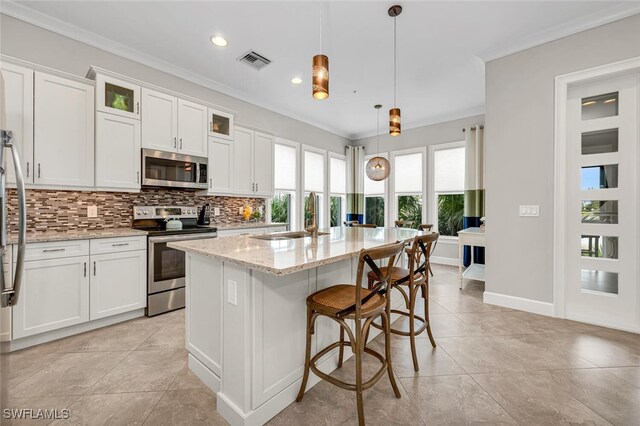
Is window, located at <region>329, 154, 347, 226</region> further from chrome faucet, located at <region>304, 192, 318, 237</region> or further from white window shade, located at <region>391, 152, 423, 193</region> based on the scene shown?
chrome faucet, located at <region>304, 192, 318, 237</region>

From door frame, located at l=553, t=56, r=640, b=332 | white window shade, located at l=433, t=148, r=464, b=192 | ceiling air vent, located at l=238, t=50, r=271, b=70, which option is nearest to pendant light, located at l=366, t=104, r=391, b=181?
door frame, located at l=553, t=56, r=640, b=332

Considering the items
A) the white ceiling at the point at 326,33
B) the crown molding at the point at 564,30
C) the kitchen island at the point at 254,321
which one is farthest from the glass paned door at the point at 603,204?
the kitchen island at the point at 254,321

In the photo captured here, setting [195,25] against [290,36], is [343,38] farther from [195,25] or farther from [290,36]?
[195,25]

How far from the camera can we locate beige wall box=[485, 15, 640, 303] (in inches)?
116

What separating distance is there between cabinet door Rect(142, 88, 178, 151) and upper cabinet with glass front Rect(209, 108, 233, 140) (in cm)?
50

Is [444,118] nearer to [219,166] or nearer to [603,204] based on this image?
[603,204]

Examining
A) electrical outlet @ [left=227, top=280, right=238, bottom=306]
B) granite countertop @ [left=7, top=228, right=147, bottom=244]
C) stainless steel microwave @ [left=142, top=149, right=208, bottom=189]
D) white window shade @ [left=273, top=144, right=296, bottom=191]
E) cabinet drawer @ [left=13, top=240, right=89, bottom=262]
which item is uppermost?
white window shade @ [left=273, top=144, right=296, bottom=191]

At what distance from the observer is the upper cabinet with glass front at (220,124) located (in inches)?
153

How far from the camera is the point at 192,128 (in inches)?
144

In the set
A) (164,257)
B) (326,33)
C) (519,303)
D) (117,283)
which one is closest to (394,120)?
(326,33)

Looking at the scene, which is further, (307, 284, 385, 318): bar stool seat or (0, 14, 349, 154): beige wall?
(0, 14, 349, 154): beige wall

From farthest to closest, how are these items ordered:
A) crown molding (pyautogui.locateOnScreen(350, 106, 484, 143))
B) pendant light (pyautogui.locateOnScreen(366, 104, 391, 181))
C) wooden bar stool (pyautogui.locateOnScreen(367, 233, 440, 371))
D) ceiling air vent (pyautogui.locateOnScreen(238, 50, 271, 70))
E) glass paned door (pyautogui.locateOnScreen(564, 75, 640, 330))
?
crown molding (pyautogui.locateOnScreen(350, 106, 484, 143)) < pendant light (pyautogui.locateOnScreen(366, 104, 391, 181)) < ceiling air vent (pyautogui.locateOnScreen(238, 50, 271, 70)) < glass paned door (pyautogui.locateOnScreen(564, 75, 640, 330)) < wooden bar stool (pyautogui.locateOnScreen(367, 233, 440, 371))

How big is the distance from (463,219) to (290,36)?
180 inches

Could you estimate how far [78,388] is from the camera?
6.08 ft
